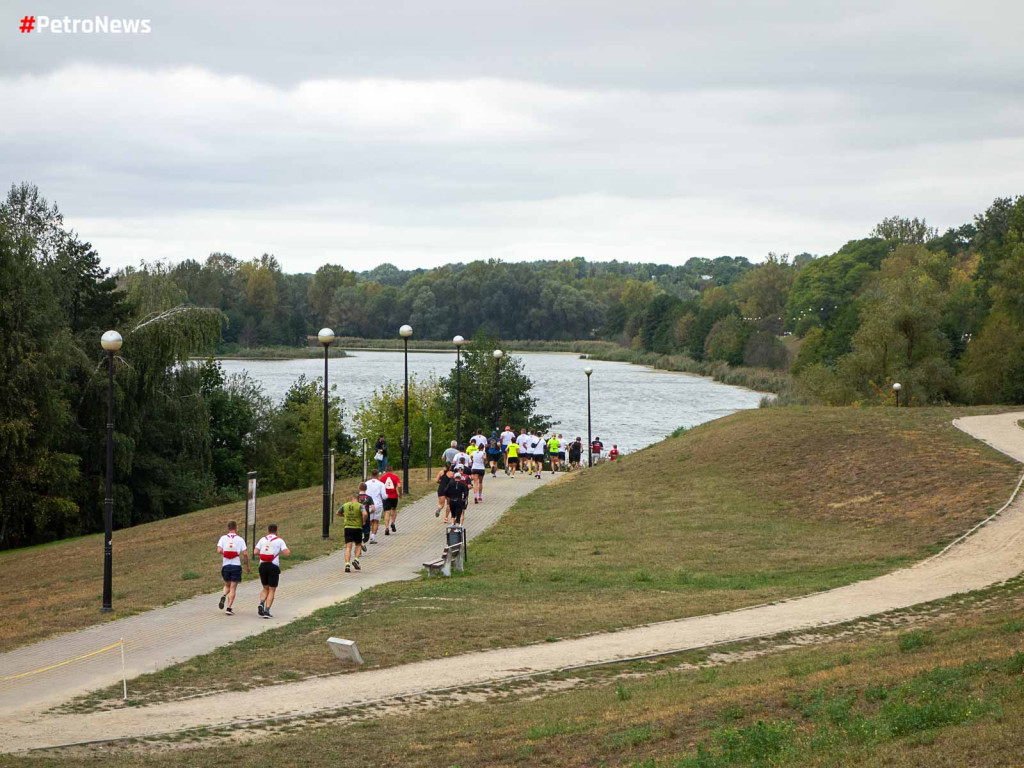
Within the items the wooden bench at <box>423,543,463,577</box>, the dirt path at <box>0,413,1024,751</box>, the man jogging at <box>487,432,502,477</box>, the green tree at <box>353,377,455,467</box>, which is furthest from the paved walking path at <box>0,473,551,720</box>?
the green tree at <box>353,377,455,467</box>

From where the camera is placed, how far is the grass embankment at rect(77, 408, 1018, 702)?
47.7 ft

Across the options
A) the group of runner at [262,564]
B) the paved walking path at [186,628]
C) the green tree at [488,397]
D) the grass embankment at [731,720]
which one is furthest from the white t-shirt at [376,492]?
the green tree at [488,397]

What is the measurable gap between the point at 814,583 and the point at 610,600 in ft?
12.1

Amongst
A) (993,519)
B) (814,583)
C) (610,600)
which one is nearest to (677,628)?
(610,600)

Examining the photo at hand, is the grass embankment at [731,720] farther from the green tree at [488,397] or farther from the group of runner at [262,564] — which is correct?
the green tree at [488,397]

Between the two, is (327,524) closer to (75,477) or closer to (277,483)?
(75,477)

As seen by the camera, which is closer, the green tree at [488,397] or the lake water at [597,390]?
the green tree at [488,397]

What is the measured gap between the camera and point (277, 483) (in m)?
57.8

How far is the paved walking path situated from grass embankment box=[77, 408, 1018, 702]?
0.58 m

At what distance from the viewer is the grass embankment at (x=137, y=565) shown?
1752 centimetres

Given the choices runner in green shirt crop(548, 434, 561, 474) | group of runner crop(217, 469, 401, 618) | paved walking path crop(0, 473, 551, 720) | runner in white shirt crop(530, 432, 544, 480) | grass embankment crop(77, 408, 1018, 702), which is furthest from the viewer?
runner in green shirt crop(548, 434, 561, 474)

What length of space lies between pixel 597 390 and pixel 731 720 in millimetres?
86031

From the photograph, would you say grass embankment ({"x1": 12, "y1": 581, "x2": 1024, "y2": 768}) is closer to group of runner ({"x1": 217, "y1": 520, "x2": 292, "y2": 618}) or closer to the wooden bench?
group of runner ({"x1": 217, "y1": 520, "x2": 292, "y2": 618})

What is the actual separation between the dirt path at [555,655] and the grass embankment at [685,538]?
525mm
